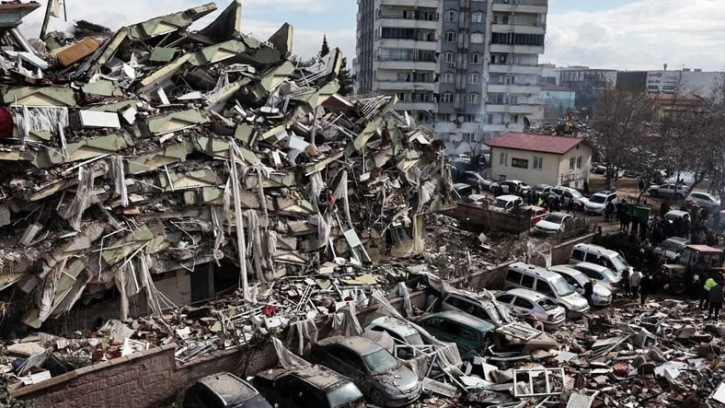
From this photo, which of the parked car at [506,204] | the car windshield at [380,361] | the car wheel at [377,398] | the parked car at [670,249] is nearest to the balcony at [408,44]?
the parked car at [506,204]

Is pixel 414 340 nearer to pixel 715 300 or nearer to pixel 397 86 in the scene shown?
pixel 715 300

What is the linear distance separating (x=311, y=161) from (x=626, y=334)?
10878 mm

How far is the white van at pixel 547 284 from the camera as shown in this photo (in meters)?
19.6

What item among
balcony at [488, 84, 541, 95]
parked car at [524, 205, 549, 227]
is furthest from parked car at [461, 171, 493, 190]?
balcony at [488, 84, 541, 95]

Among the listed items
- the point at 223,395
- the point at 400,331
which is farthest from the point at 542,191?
the point at 223,395

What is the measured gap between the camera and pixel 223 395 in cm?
1195

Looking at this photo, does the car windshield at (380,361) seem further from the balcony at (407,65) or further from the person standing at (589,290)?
the balcony at (407,65)

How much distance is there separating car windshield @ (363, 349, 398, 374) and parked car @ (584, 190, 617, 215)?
23355mm

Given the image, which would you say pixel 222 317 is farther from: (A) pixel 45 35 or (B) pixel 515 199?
(B) pixel 515 199

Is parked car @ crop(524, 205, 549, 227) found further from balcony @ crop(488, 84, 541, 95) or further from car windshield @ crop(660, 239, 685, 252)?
balcony @ crop(488, 84, 541, 95)

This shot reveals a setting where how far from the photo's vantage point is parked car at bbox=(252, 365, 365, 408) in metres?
12.4

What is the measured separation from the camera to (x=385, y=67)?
5984 cm

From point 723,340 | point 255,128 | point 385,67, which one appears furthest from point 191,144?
point 385,67

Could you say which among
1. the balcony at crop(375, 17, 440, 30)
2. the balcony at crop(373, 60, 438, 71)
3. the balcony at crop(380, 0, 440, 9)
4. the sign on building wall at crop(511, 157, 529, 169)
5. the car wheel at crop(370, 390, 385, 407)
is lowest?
the car wheel at crop(370, 390, 385, 407)
